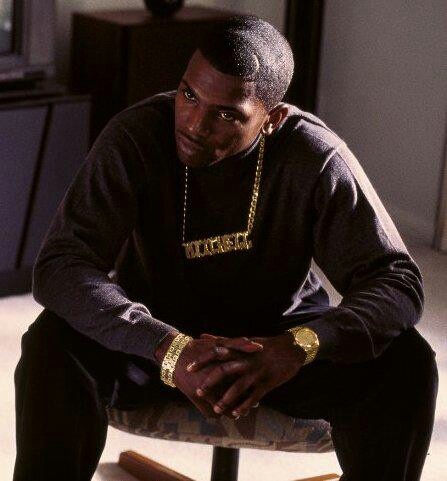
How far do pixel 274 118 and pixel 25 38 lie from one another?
1.49 metres

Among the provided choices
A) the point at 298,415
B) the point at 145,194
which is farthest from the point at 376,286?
the point at 145,194

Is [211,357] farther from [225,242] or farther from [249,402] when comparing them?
[225,242]

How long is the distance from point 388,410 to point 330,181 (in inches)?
15.9

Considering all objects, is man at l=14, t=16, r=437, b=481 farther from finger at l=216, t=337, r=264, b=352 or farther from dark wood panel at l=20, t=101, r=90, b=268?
dark wood panel at l=20, t=101, r=90, b=268

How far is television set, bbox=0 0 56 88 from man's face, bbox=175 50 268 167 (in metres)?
1.50

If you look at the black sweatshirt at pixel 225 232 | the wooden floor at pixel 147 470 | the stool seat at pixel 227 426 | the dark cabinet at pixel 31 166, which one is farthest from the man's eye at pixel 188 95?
the dark cabinet at pixel 31 166

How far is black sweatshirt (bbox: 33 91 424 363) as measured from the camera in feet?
6.12

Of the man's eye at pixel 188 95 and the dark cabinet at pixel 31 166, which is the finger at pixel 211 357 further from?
the dark cabinet at pixel 31 166

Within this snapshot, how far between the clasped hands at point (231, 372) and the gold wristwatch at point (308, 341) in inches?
0.7

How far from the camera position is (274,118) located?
77.6 inches

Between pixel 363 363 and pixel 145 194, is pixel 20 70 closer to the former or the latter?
pixel 145 194

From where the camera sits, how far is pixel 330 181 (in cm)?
192

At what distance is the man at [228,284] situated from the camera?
175cm

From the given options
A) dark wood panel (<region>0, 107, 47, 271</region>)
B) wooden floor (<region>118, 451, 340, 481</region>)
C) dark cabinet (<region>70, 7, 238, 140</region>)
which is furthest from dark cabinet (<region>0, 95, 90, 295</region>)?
wooden floor (<region>118, 451, 340, 481</region>)
